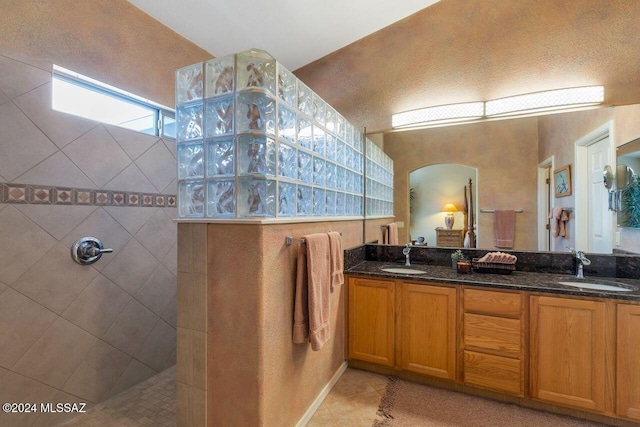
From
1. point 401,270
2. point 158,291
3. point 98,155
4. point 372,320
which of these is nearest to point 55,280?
point 158,291

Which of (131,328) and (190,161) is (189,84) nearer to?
(190,161)

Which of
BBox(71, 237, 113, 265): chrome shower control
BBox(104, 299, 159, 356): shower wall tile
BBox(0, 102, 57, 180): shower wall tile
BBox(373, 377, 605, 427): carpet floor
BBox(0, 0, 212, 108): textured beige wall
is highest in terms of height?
BBox(0, 0, 212, 108): textured beige wall

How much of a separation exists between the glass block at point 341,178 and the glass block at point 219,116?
94 centimetres

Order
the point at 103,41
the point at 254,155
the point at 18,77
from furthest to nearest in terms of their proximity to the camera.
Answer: the point at 103,41
the point at 18,77
the point at 254,155

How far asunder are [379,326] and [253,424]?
1.16m

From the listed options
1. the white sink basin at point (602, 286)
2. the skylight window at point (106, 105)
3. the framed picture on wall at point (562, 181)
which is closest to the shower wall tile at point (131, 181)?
the skylight window at point (106, 105)

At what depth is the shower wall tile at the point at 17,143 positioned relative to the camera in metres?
1.52

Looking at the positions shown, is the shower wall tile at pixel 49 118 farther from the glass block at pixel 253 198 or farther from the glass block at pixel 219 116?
the glass block at pixel 253 198

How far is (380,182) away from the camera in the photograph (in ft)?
9.23

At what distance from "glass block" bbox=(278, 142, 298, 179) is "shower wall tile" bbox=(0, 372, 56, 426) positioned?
1790mm

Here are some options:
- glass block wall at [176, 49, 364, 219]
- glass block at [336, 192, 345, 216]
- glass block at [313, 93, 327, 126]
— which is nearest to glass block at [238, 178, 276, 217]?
glass block wall at [176, 49, 364, 219]

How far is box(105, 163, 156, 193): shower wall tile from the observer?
6.68ft

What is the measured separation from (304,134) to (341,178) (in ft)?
Result: 1.93

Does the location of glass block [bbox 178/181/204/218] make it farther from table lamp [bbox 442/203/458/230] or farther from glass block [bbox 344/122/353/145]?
table lamp [bbox 442/203/458/230]
